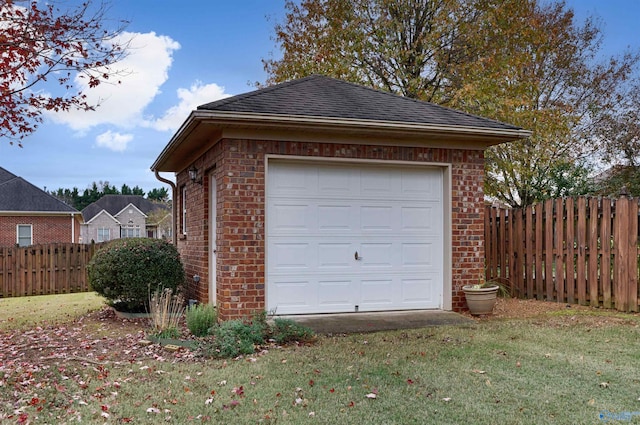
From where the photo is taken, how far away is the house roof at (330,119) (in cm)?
682

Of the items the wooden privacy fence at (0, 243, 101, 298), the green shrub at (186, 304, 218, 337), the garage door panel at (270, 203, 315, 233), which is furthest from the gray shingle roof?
the wooden privacy fence at (0, 243, 101, 298)

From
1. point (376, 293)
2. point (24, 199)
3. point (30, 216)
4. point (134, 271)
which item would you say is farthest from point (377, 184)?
point (24, 199)

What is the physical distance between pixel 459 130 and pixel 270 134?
9.02 ft

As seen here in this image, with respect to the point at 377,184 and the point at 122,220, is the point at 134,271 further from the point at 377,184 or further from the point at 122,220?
the point at 122,220

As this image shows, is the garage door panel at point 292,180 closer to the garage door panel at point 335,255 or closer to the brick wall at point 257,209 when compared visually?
the brick wall at point 257,209

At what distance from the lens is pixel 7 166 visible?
95.6 feet

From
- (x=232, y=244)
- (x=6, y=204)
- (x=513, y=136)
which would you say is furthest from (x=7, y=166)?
(x=513, y=136)

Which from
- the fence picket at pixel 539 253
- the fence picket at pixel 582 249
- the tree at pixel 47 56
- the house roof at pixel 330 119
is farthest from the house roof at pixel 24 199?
the fence picket at pixel 582 249

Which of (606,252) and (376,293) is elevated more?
(606,252)

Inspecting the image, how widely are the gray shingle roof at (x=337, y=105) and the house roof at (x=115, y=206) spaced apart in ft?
134

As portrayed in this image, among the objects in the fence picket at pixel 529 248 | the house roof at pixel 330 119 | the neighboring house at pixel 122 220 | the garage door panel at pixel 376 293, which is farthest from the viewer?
the neighboring house at pixel 122 220

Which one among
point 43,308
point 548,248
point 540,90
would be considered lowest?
point 43,308

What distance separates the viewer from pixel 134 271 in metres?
8.31

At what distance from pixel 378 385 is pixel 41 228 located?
86.2 feet
